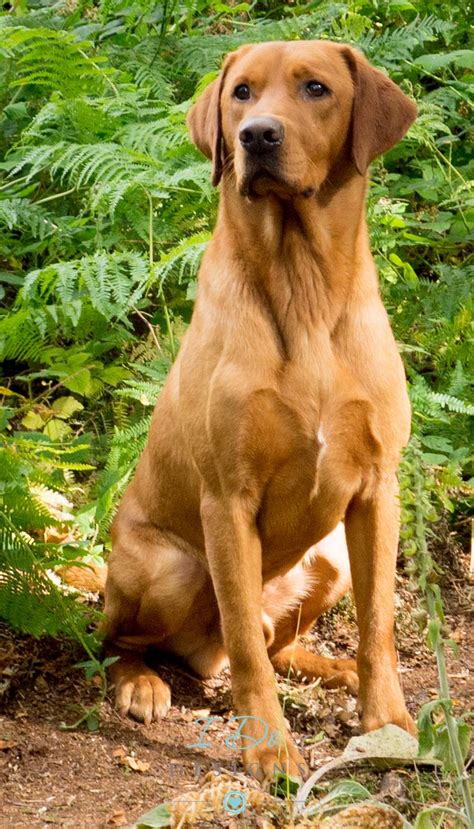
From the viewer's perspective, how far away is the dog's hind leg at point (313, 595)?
405 centimetres

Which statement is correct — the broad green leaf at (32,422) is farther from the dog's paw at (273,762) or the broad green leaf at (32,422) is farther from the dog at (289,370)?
the dog's paw at (273,762)

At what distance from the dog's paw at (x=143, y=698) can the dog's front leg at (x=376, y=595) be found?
674 mm

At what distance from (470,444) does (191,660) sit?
5.15 feet

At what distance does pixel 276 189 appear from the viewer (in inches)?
133

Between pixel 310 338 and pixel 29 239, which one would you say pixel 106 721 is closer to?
pixel 310 338

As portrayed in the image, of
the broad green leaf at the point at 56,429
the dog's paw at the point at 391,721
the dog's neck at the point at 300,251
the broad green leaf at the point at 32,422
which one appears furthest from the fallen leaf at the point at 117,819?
the broad green leaf at the point at 32,422

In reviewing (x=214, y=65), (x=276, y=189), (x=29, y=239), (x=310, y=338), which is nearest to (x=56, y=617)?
(x=310, y=338)

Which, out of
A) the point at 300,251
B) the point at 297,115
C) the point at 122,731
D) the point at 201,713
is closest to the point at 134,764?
the point at 122,731

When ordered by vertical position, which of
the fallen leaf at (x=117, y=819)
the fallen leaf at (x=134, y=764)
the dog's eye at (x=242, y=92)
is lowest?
the fallen leaf at (x=134, y=764)

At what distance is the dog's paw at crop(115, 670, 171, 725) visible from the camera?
12.2ft

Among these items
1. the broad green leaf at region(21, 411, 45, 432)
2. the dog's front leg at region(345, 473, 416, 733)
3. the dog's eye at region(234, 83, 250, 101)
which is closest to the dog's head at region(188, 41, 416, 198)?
the dog's eye at region(234, 83, 250, 101)

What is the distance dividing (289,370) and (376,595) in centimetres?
76

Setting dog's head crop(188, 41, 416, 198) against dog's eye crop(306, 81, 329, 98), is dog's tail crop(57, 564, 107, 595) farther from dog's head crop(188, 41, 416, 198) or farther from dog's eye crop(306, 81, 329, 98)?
dog's eye crop(306, 81, 329, 98)

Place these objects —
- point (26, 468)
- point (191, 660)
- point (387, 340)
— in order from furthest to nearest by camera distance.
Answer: point (191, 660) → point (26, 468) → point (387, 340)
